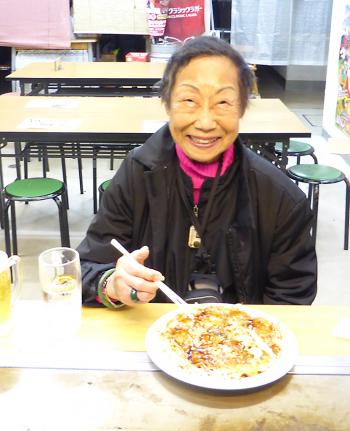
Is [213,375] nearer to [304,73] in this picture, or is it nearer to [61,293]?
[61,293]

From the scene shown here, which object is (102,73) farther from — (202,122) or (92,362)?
(92,362)

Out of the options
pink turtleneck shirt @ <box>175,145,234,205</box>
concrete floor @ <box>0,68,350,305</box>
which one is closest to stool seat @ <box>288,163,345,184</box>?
concrete floor @ <box>0,68,350,305</box>

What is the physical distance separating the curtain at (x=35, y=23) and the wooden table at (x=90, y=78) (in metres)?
1.47

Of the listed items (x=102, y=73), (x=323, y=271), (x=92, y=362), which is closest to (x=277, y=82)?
(x=102, y=73)

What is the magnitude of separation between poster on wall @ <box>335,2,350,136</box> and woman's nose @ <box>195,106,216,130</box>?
11.3 ft

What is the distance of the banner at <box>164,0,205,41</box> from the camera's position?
19.3 ft

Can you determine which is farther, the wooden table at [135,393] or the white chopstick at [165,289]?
the white chopstick at [165,289]

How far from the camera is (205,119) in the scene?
126 cm

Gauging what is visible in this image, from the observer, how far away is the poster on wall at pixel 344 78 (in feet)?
14.4

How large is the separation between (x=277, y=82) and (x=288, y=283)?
733 cm

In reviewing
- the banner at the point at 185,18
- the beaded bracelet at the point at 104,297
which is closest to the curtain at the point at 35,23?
the banner at the point at 185,18

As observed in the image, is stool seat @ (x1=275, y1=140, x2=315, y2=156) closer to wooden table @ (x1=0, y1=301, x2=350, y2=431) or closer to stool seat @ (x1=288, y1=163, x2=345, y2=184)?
stool seat @ (x1=288, y1=163, x2=345, y2=184)

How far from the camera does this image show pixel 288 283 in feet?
4.37

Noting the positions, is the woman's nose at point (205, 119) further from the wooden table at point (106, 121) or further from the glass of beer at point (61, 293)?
the wooden table at point (106, 121)
